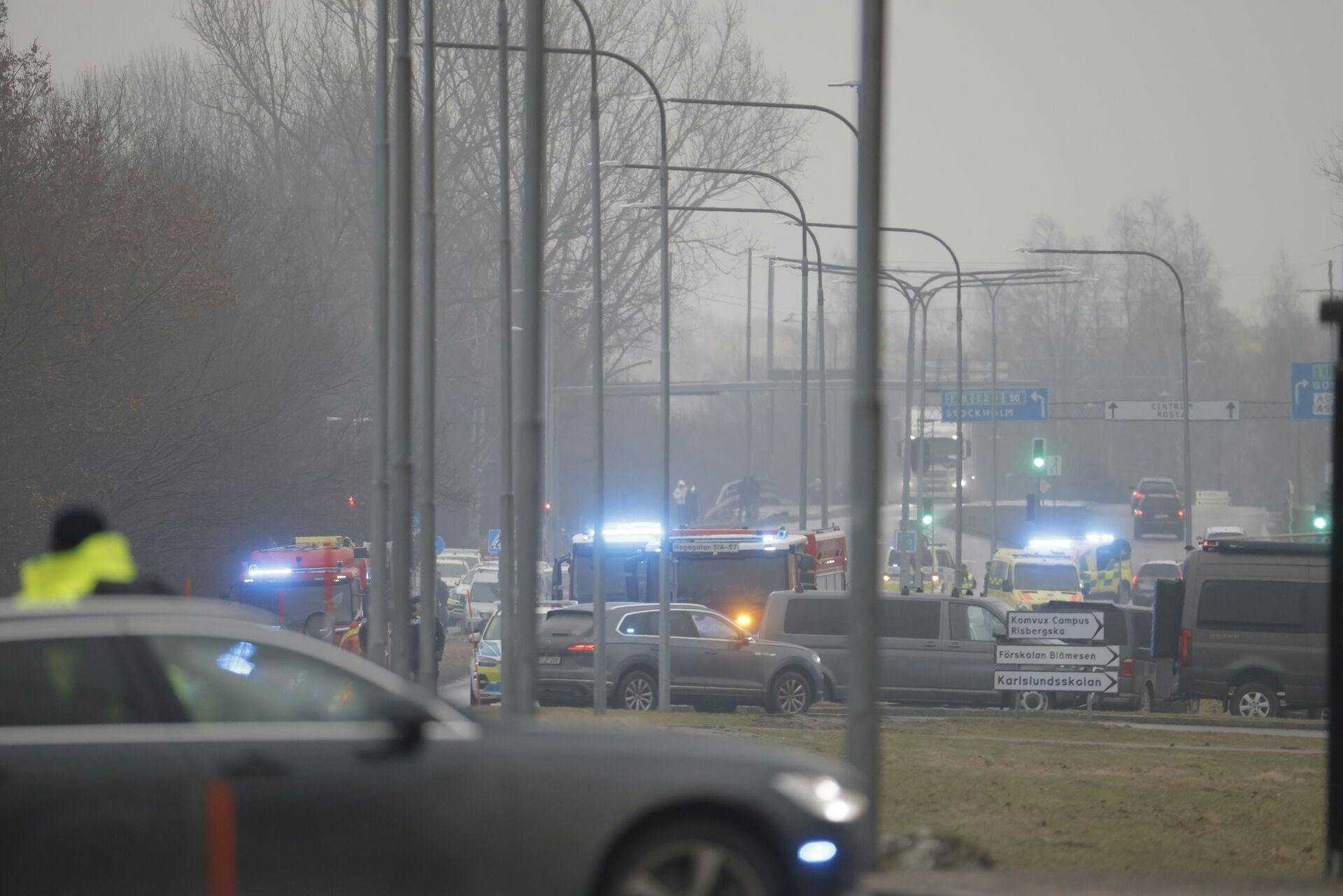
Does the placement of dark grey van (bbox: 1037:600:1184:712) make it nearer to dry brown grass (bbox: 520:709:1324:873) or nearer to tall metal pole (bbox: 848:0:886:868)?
dry brown grass (bbox: 520:709:1324:873)

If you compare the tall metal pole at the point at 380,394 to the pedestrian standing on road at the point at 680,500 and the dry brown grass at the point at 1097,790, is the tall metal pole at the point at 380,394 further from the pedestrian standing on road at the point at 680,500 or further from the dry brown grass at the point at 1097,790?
the pedestrian standing on road at the point at 680,500

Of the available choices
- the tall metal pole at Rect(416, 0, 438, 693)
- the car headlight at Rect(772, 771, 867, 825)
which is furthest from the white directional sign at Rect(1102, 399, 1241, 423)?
the car headlight at Rect(772, 771, 867, 825)

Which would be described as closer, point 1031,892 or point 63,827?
point 63,827

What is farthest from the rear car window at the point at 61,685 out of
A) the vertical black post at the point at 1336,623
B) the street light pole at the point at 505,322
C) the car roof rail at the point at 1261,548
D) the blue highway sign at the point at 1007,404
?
the blue highway sign at the point at 1007,404

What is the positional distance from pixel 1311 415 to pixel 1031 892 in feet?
159

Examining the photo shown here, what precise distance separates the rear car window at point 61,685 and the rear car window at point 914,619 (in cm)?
2076

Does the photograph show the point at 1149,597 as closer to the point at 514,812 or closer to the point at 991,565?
the point at 991,565

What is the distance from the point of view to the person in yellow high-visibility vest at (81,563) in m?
8.41

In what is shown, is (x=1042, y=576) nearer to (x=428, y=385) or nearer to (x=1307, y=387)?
(x=1307, y=387)

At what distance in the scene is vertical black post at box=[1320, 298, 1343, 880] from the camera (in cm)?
934

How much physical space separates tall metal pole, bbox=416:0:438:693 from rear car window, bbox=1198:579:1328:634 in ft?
37.1

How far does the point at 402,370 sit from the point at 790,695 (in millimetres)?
10212

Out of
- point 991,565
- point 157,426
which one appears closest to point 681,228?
point 991,565

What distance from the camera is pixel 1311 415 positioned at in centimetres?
5412
